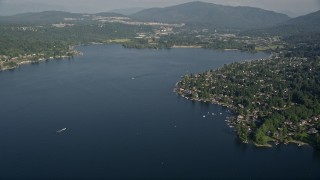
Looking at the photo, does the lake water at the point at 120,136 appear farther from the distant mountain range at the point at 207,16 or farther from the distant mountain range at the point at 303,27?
the distant mountain range at the point at 207,16

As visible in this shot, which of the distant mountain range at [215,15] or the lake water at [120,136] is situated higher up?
the lake water at [120,136]

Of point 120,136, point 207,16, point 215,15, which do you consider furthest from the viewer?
point 207,16

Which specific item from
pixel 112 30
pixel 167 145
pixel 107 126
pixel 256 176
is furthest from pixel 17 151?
pixel 112 30

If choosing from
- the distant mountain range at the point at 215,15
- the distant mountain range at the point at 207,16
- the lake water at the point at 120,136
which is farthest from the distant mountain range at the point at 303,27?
the lake water at the point at 120,136

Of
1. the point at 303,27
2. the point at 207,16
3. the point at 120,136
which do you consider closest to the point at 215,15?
the point at 207,16

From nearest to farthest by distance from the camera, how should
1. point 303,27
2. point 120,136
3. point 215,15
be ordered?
point 120,136, point 303,27, point 215,15

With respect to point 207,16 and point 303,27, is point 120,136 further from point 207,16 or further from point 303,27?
point 207,16

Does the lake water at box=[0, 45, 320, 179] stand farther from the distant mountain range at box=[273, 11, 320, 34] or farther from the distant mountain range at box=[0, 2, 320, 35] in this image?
the distant mountain range at box=[0, 2, 320, 35]
